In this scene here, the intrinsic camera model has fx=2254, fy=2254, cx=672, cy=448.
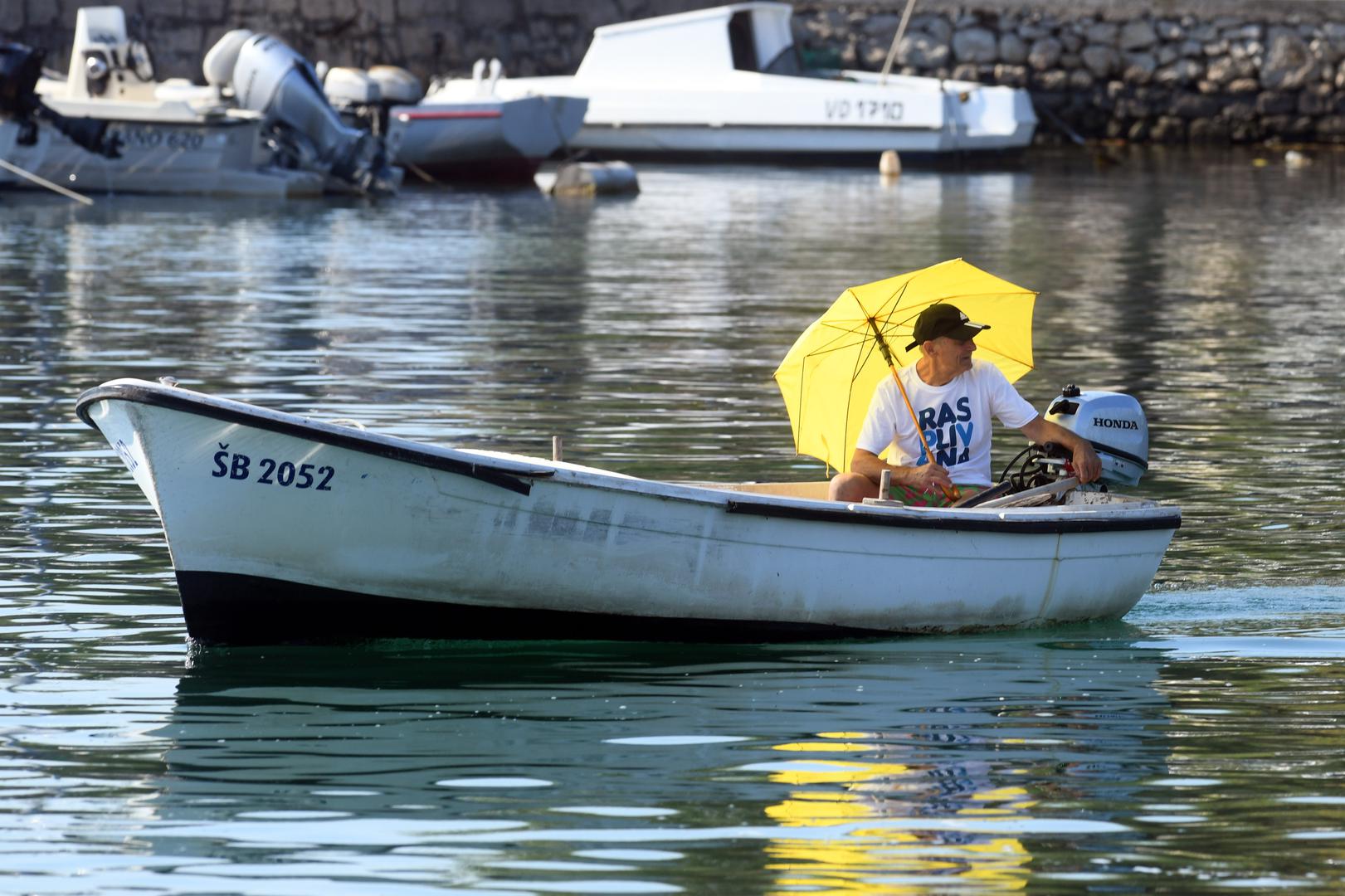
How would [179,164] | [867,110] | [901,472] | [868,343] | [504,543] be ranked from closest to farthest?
[504,543], [901,472], [868,343], [179,164], [867,110]

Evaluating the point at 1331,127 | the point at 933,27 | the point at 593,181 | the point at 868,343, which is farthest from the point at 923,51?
the point at 868,343

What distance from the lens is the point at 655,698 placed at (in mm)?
7273

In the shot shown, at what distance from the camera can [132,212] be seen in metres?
27.2

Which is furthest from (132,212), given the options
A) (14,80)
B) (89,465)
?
(89,465)

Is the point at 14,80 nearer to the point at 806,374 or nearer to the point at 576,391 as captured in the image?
the point at 576,391

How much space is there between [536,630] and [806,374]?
1603 millimetres

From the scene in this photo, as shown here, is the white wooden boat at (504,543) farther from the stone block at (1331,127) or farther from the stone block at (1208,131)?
the stone block at (1331,127)

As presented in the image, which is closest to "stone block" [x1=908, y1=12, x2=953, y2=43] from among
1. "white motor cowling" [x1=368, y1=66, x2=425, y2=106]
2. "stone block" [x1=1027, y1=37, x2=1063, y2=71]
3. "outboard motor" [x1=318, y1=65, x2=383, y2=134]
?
"stone block" [x1=1027, y1=37, x2=1063, y2=71]

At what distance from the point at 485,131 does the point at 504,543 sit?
2617cm

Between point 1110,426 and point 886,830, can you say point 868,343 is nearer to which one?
point 1110,426

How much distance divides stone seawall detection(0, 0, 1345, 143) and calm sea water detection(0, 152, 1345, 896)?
2577 cm

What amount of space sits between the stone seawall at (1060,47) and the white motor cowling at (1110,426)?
111 ft

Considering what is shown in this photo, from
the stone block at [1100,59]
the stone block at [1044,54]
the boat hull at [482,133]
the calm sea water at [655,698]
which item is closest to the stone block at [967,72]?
the stone block at [1044,54]

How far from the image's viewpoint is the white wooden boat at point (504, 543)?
7.38 metres
